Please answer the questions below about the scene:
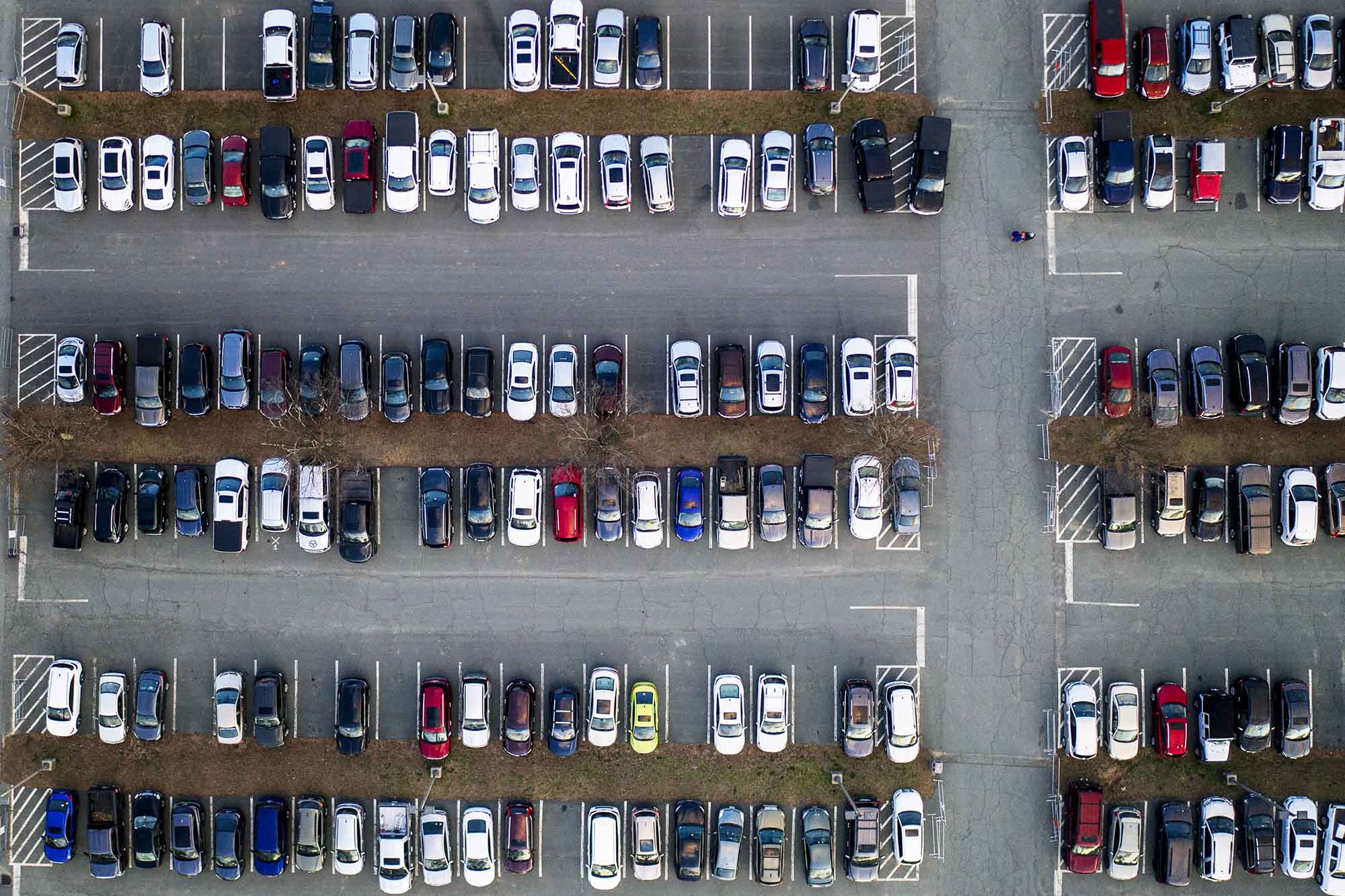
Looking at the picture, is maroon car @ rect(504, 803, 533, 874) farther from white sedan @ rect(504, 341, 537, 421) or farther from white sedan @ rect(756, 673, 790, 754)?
white sedan @ rect(504, 341, 537, 421)

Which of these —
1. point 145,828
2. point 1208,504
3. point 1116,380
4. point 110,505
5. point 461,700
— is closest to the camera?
point 1116,380

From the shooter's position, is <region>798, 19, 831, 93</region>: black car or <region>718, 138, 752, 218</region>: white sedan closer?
<region>718, 138, 752, 218</region>: white sedan

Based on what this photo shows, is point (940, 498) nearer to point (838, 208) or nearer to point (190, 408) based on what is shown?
point (838, 208)

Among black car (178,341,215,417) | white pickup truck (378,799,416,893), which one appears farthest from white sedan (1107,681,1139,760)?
black car (178,341,215,417)

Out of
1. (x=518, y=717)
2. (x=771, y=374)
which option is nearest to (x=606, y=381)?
(x=771, y=374)

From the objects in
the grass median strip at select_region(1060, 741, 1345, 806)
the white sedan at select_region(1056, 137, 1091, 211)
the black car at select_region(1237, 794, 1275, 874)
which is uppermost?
the white sedan at select_region(1056, 137, 1091, 211)

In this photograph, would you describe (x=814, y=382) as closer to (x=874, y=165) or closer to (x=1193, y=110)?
(x=874, y=165)

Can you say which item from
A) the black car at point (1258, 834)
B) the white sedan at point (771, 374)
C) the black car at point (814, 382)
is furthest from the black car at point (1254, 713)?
the white sedan at point (771, 374)
